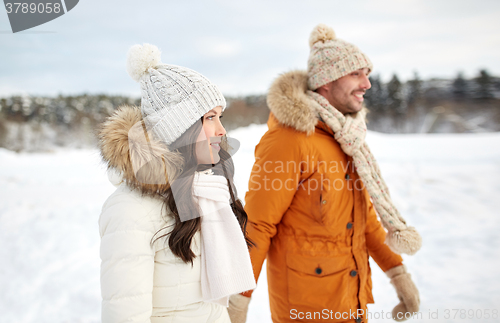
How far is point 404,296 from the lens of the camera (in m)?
1.81

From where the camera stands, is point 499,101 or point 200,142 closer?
point 200,142

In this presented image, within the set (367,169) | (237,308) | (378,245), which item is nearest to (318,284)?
(237,308)

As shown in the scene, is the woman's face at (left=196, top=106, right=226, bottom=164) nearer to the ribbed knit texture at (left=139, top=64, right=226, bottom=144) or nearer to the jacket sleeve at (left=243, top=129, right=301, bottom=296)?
the ribbed knit texture at (left=139, top=64, right=226, bottom=144)

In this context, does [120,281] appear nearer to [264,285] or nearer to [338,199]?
[338,199]

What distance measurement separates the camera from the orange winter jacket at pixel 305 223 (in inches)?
64.8

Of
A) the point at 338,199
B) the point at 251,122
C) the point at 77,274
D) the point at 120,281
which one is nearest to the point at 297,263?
the point at 338,199

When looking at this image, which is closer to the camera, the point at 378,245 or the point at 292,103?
the point at 292,103

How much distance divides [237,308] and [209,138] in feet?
2.86

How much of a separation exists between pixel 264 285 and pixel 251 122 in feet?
22.3

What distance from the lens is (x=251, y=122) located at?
958cm

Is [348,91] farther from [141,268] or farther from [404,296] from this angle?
[141,268]

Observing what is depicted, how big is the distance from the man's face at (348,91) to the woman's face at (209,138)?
0.95 meters

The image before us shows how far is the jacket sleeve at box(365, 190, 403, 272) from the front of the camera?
192 centimetres
